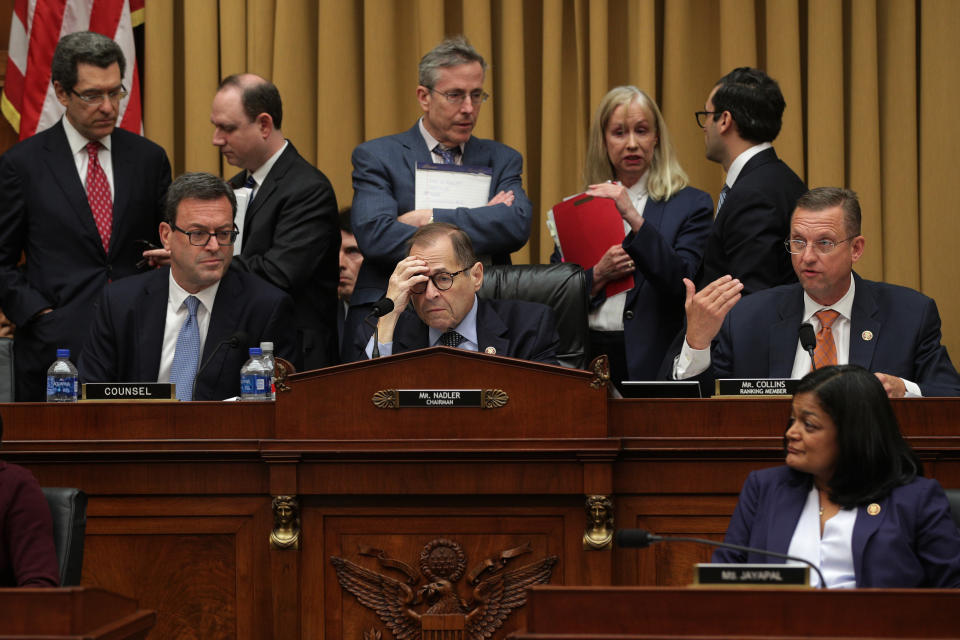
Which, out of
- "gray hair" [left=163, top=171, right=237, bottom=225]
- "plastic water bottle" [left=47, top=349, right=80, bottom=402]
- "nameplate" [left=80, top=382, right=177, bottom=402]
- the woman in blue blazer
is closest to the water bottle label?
"plastic water bottle" [left=47, top=349, right=80, bottom=402]

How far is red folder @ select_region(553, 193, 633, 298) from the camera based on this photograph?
14.7ft

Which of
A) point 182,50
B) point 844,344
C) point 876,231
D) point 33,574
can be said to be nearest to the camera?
point 33,574

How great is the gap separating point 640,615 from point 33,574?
1316 millimetres

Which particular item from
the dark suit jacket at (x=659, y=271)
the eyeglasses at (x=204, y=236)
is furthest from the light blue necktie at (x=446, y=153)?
the eyeglasses at (x=204, y=236)

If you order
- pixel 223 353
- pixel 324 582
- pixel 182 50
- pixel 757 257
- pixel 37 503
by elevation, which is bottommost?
pixel 324 582

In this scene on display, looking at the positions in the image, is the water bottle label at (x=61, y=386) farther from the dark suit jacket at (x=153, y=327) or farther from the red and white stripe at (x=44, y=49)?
the red and white stripe at (x=44, y=49)

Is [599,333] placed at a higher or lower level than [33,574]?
higher

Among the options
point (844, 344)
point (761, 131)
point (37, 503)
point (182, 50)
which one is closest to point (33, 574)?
point (37, 503)

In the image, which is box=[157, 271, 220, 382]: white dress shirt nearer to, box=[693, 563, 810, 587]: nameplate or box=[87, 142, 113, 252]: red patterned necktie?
box=[87, 142, 113, 252]: red patterned necktie

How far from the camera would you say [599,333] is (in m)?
4.55

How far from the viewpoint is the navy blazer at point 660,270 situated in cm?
431

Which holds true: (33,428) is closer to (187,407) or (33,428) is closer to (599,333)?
(187,407)

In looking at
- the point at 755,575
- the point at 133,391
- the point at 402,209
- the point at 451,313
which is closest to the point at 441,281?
the point at 451,313

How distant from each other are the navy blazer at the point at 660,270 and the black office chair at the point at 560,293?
0.86 feet
